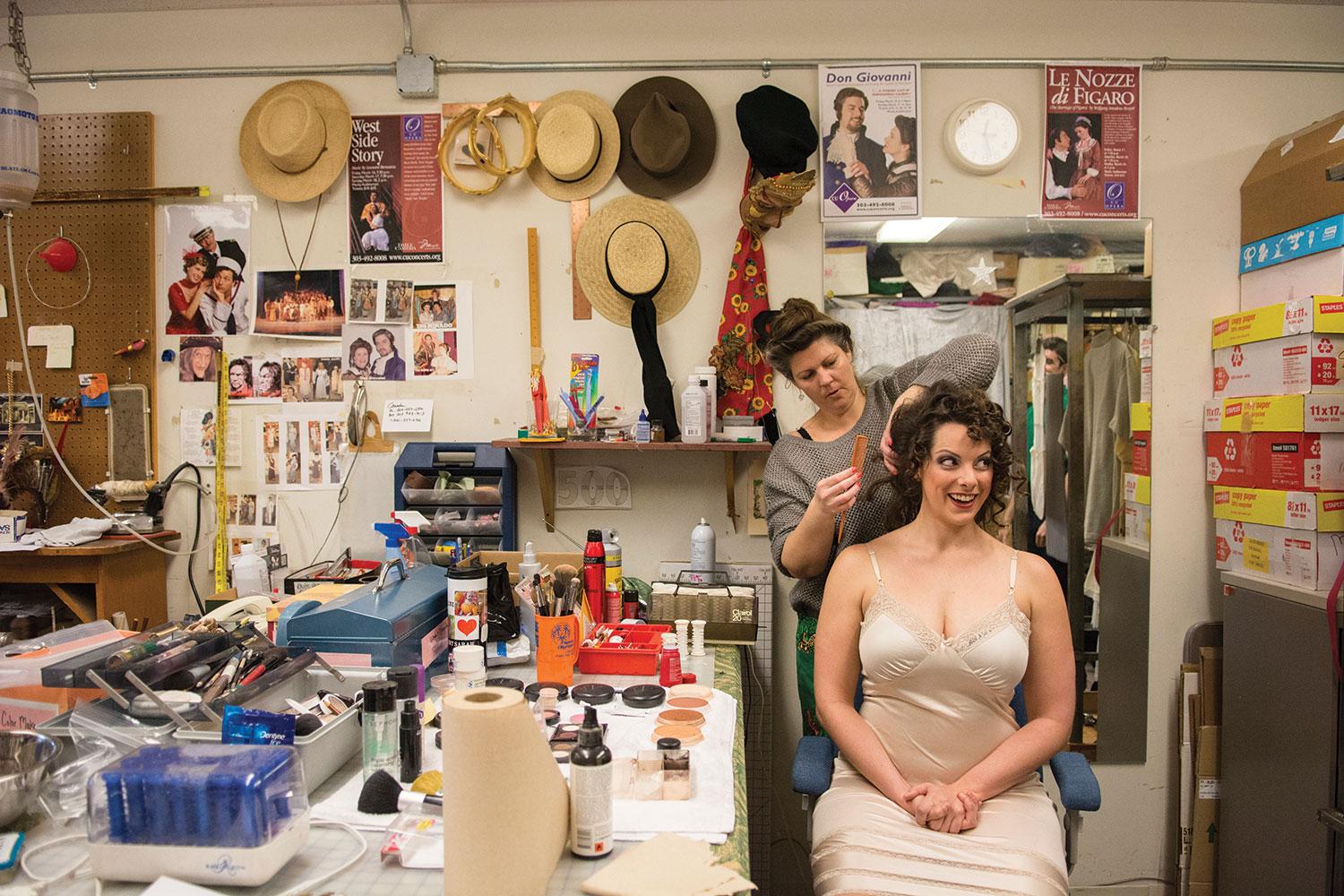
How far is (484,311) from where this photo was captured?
3.07m

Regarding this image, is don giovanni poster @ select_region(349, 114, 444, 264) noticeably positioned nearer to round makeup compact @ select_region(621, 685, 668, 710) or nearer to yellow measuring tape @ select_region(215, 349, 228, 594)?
yellow measuring tape @ select_region(215, 349, 228, 594)

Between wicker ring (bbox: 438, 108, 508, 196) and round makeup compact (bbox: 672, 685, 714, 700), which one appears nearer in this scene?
round makeup compact (bbox: 672, 685, 714, 700)

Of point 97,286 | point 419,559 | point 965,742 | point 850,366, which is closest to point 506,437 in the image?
point 419,559

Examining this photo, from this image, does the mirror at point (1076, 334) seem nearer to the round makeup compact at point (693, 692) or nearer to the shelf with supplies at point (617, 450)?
the shelf with supplies at point (617, 450)

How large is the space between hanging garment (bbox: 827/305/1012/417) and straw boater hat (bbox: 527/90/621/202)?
102 centimetres

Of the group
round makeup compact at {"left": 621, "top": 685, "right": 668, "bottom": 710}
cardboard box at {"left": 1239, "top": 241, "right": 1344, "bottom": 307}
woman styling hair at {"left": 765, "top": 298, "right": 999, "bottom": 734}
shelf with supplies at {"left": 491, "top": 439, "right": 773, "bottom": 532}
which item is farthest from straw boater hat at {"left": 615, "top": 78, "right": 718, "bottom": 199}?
cardboard box at {"left": 1239, "top": 241, "right": 1344, "bottom": 307}

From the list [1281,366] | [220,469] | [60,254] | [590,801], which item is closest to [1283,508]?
[1281,366]

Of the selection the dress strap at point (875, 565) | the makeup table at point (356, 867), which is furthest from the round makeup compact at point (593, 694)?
the dress strap at point (875, 565)

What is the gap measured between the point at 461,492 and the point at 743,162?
1.53 meters

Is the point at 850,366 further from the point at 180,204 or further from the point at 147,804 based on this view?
the point at 180,204

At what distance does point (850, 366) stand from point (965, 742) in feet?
3.43

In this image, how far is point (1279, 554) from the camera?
260cm

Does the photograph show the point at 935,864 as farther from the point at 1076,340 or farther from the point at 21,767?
the point at 1076,340

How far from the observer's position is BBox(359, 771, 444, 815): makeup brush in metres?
1.42
